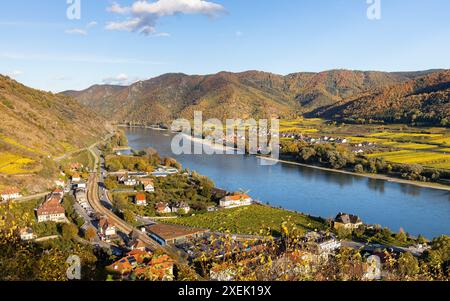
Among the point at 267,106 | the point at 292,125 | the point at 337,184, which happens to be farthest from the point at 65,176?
the point at 267,106

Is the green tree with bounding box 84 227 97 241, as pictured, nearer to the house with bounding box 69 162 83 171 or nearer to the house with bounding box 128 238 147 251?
the house with bounding box 128 238 147 251

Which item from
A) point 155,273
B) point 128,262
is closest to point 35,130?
point 128,262

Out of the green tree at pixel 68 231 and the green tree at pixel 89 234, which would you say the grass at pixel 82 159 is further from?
the green tree at pixel 89 234

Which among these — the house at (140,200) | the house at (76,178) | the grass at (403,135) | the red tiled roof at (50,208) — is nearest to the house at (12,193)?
the red tiled roof at (50,208)

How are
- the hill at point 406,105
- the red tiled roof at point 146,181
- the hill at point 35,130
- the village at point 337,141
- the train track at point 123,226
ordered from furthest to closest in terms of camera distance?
the hill at point 406,105 < the village at point 337,141 < the red tiled roof at point 146,181 < the hill at point 35,130 < the train track at point 123,226

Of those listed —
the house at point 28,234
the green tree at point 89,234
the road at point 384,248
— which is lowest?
the road at point 384,248

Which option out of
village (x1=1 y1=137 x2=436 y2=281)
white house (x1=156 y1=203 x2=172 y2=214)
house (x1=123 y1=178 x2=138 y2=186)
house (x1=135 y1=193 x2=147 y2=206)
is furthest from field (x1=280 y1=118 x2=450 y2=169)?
house (x1=135 y1=193 x2=147 y2=206)

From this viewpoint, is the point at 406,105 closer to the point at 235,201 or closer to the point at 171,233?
the point at 235,201
